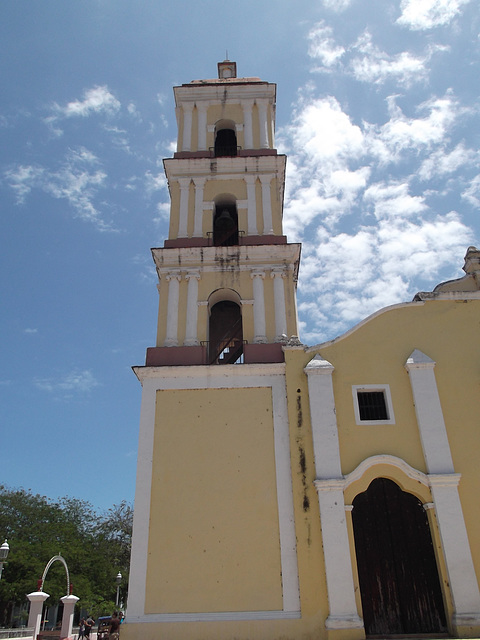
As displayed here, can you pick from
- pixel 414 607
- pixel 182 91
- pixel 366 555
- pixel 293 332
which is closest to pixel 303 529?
pixel 366 555

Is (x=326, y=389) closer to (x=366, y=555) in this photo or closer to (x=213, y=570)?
(x=366, y=555)

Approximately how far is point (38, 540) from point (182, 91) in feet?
95.4

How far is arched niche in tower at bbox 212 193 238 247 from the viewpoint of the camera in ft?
53.0

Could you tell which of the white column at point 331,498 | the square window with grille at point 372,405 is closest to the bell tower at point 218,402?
the white column at point 331,498

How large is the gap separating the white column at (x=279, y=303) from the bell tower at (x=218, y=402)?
28 mm

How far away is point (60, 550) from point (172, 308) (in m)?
25.1

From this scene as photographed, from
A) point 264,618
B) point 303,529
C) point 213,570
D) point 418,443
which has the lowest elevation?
point 264,618

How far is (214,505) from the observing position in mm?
11016

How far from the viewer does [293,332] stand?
1354 centimetres

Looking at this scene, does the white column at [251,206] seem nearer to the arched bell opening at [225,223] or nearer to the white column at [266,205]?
the white column at [266,205]

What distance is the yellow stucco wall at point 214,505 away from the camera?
405 inches

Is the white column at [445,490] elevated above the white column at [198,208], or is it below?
below

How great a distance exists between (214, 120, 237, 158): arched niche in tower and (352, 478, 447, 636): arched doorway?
37.8 ft

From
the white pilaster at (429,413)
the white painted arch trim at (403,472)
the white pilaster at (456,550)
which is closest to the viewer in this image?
the white pilaster at (456,550)
